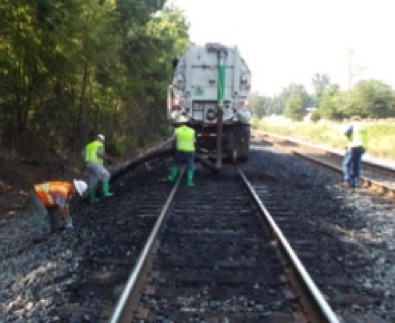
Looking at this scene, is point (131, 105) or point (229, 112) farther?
point (131, 105)

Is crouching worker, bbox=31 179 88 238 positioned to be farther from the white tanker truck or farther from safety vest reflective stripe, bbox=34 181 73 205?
the white tanker truck

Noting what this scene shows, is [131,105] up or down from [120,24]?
down

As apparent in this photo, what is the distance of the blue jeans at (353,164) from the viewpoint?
1343 centimetres

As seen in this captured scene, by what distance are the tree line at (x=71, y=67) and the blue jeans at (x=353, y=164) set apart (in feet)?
23.7

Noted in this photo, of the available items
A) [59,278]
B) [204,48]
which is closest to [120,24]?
[204,48]

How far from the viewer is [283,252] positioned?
6.56m

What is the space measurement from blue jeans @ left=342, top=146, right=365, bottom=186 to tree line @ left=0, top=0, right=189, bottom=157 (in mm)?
7234

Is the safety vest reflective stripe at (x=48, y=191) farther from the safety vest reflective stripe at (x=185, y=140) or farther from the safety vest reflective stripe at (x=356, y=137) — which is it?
the safety vest reflective stripe at (x=356, y=137)

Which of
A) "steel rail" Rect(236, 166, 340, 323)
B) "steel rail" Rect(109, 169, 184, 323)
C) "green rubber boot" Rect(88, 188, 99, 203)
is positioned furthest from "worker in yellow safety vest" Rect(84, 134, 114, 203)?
"steel rail" Rect(236, 166, 340, 323)

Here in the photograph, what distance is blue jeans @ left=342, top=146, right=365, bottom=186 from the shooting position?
44.1 feet

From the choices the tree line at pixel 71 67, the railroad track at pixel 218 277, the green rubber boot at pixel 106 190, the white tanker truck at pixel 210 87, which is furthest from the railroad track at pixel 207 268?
the white tanker truck at pixel 210 87

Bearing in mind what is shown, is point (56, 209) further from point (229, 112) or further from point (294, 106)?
point (294, 106)

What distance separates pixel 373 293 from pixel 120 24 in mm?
17865

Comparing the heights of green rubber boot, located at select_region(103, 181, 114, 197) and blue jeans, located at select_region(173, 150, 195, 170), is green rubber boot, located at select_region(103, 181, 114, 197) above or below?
below
